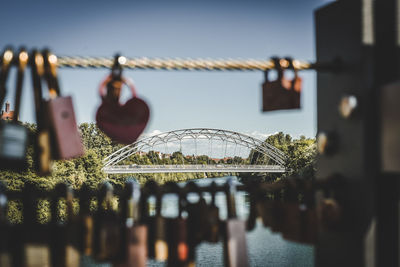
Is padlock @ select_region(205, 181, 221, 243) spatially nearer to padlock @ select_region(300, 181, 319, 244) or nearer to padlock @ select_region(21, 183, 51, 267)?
padlock @ select_region(300, 181, 319, 244)

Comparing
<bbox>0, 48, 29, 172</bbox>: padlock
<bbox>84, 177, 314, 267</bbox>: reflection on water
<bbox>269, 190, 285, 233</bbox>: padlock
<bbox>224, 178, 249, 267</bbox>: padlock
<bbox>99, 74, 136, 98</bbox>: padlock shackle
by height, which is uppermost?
<bbox>99, 74, 136, 98</bbox>: padlock shackle

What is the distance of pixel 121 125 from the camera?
164 centimetres

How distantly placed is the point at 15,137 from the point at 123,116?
461mm

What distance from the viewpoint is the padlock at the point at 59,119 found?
1.47 m

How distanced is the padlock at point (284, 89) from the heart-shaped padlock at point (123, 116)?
0.66m

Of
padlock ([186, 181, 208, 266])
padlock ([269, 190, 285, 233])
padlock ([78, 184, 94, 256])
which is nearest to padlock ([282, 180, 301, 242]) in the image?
padlock ([269, 190, 285, 233])

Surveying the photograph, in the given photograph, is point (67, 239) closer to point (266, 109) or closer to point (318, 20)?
point (266, 109)

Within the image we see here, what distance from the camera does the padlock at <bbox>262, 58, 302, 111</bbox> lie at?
5.83ft

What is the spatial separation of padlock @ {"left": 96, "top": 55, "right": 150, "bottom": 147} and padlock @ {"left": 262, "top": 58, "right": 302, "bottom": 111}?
661 mm

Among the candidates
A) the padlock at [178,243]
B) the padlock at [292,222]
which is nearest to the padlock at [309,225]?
the padlock at [292,222]

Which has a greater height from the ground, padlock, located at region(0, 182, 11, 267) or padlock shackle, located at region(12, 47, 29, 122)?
padlock shackle, located at region(12, 47, 29, 122)

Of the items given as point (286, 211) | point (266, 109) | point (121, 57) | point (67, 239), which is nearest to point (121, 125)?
point (121, 57)

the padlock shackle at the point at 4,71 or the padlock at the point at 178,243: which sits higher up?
the padlock shackle at the point at 4,71

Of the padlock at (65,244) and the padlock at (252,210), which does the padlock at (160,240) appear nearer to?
the padlock at (65,244)
